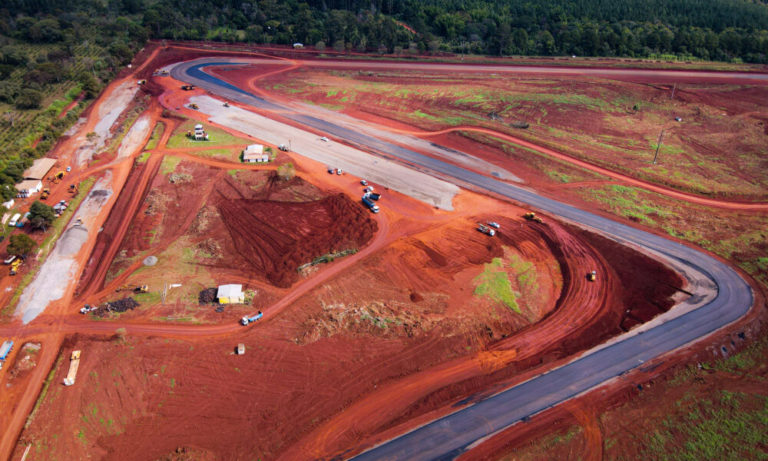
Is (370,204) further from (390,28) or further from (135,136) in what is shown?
(390,28)

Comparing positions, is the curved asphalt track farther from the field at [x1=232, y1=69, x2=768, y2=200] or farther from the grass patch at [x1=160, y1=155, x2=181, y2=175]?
the grass patch at [x1=160, y1=155, x2=181, y2=175]

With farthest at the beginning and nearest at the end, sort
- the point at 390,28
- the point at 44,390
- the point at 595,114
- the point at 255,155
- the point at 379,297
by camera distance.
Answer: the point at 390,28 < the point at 595,114 < the point at 255,155 < the point at 379,297 < the point at 44,390

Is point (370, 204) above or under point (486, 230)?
above

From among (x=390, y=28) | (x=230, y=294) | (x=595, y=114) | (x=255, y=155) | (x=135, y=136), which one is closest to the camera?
(x=230, y=294)

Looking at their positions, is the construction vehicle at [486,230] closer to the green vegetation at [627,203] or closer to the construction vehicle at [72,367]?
the green vegetation at [627,203]

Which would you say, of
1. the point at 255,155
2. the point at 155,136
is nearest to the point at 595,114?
the point at 255,155

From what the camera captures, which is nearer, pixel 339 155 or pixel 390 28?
pixel 339 155
